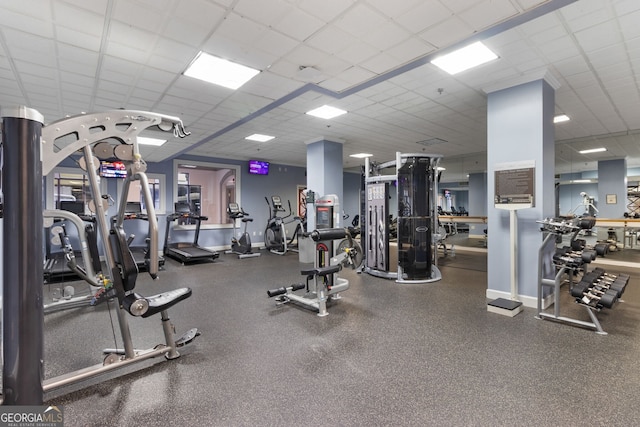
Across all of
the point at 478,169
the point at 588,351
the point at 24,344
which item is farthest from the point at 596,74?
the point at 478,169

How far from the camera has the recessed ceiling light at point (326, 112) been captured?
496cm

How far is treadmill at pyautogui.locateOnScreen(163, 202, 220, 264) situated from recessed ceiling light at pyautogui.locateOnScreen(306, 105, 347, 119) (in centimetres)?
421

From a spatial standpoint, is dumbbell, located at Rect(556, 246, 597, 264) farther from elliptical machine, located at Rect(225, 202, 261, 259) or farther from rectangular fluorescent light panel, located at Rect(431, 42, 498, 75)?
elliptical machine, located at Rect(225, 202, 261, 259)

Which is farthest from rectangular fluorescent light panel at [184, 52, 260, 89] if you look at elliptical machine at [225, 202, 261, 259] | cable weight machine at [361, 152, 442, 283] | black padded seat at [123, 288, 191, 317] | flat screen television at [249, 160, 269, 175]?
flat screen television at [249, 160, 269, 175]

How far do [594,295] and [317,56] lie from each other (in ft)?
12.4

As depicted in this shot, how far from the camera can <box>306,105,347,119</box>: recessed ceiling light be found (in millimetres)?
4957

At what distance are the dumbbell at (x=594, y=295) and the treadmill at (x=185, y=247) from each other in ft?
22.0

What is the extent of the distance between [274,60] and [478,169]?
1092 cm

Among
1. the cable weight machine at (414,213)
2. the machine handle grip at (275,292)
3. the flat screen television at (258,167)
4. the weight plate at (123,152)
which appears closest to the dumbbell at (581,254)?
the cable weight machine at (414,213)

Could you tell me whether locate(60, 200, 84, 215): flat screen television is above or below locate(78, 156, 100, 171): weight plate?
below

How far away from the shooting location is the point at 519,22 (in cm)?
267

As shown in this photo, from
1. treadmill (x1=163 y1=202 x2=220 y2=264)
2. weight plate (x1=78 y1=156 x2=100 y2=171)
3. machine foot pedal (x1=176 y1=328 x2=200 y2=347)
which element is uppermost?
weight plate (x1=78 y1=156 x2=100 y2=171)

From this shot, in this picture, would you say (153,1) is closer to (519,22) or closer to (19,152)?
(19,152)

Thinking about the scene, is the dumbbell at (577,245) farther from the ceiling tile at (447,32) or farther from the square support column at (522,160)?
the ceiling tile at (447,32)
